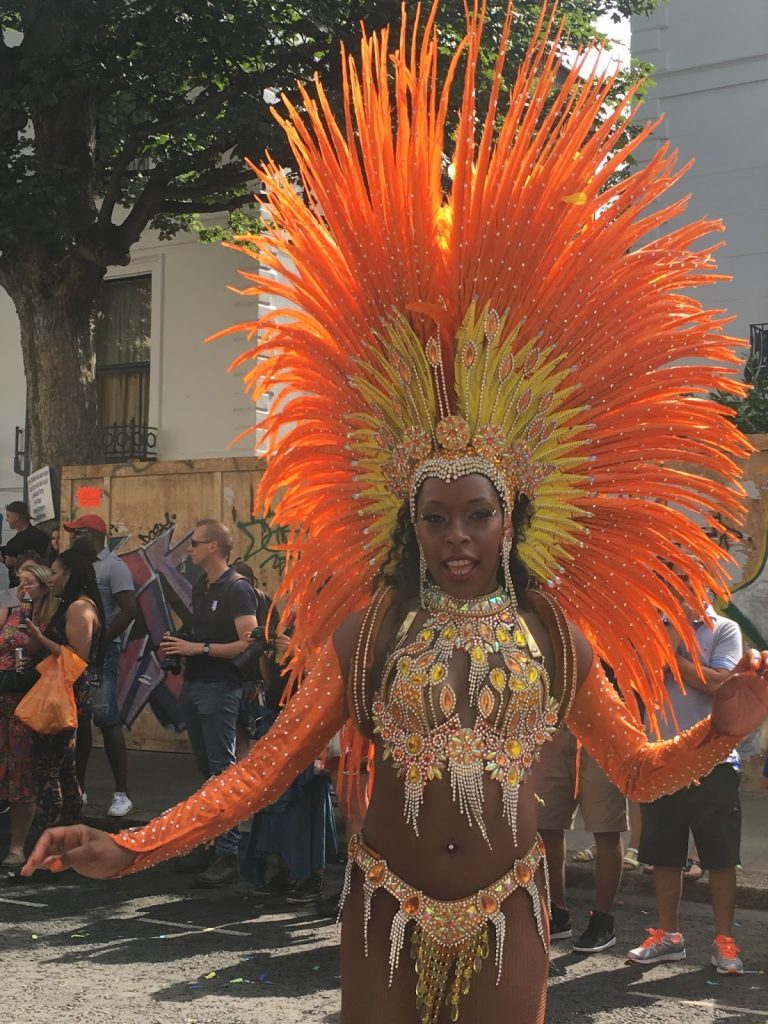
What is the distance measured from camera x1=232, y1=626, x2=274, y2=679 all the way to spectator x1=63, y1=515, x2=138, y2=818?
183 centimetres

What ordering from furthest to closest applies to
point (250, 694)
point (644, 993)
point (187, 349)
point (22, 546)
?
1. point (187, 349)
2. point (22, 546)
3. point (250, 694)
4. point (644, 993)

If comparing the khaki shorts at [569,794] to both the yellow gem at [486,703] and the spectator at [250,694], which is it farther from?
the yellow gem at [486,703]

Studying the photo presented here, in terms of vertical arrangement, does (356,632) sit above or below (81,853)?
above

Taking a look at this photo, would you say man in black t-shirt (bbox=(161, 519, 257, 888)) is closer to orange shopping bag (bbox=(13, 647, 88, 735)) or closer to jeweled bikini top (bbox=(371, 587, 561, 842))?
orange shopping bag (bbox=(13, 647, 88, 735))

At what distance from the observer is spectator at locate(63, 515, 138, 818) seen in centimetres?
868

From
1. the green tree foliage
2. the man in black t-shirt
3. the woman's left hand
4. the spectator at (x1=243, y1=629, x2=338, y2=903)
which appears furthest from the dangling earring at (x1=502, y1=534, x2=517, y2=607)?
the green tree foliage

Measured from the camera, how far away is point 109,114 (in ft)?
48.0

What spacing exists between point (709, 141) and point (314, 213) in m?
14.6

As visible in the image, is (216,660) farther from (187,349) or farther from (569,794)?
(187,349)

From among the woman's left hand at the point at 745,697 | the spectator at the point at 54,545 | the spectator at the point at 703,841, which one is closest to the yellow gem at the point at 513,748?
the woman's left hand at the point at 745,697

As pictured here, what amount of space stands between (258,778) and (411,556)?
0.66 metres

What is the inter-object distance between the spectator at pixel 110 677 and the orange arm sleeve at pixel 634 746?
5.98m

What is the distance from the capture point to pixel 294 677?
3.38 meters

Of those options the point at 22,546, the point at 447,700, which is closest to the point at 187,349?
the point at 22,546
